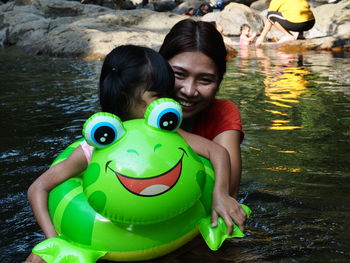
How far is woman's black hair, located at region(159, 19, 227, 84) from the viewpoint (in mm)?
2752

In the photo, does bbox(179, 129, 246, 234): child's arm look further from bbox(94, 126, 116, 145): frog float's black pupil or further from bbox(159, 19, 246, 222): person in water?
bbox(94, 126, 116, 145): frog float's black pupil

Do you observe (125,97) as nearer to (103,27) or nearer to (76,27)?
(76,27)

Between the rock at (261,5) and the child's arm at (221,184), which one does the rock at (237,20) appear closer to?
the rock at (261,5)

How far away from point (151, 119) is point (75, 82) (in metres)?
6.29

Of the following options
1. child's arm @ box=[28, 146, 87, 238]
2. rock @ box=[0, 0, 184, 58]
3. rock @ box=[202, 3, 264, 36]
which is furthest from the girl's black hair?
rock @ box=[202, 3, 264, 36]

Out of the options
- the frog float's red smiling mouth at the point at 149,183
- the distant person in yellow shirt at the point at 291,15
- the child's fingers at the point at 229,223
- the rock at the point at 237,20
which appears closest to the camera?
the frog float's red smiling mouth at the point at 149,183

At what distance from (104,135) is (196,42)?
1.07m

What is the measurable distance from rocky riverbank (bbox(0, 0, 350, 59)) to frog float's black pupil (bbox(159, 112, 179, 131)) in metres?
8.92

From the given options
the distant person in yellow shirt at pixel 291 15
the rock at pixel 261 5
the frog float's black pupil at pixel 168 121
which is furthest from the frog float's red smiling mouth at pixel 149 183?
the rock at pixel 261 5

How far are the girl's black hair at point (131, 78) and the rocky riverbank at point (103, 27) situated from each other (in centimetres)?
853

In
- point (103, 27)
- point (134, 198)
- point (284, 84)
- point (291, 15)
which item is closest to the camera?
point (134, 198)

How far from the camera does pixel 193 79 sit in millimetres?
2725

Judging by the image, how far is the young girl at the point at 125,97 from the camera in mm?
2271

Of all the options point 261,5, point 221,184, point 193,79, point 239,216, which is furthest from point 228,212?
point 261,5
